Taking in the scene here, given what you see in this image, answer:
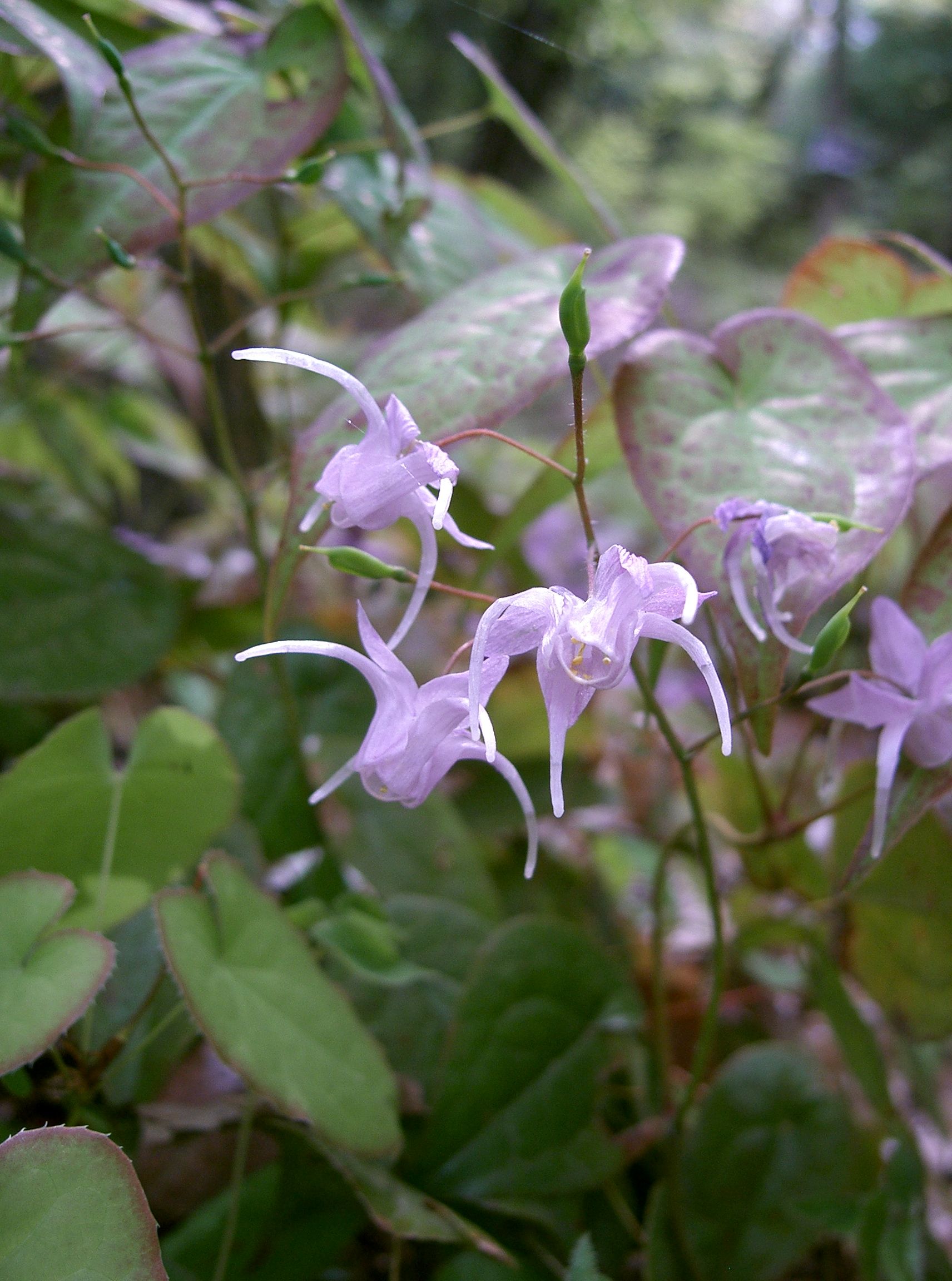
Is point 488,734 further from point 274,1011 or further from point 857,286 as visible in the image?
point 857,286

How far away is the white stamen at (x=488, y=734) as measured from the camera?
261 mm

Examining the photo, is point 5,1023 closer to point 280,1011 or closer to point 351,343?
point 280,1011

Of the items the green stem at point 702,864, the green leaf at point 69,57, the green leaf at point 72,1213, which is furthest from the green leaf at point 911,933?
the green leaf at point 69,57

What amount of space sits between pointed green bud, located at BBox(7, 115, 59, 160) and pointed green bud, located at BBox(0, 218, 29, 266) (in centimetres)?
4

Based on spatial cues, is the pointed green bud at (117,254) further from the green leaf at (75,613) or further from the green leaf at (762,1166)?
the green leaf at (762,1166)

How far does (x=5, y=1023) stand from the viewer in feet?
1.12

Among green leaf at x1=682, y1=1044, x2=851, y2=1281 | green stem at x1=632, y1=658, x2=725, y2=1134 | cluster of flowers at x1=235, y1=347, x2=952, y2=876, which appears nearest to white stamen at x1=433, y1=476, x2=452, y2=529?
cluster of flowers at x1=235, y1=347, x2=952, y2=876

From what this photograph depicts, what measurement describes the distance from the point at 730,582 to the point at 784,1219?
430 mm

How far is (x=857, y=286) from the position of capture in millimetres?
640

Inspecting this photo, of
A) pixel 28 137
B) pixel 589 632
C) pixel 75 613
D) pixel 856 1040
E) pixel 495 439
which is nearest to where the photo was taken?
pixel 589 632

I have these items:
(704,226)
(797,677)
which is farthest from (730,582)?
(704,226)

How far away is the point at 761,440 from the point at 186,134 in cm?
37

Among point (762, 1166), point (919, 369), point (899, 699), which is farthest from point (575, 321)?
point (762, 1166)

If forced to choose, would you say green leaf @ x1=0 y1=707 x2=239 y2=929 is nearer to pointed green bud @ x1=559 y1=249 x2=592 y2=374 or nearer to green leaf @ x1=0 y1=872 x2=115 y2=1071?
green leaf @ x1=0 y1=872 x2=115 y2=1071
